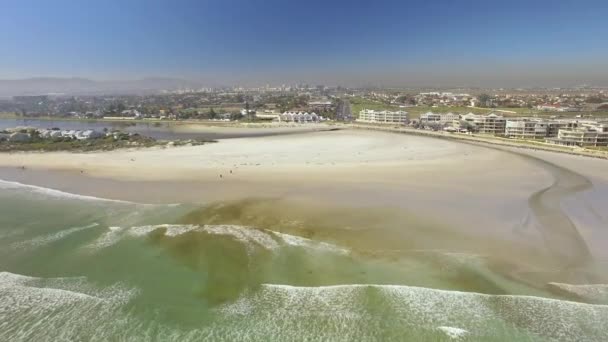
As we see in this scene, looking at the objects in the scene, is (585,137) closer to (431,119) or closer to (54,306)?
(431,119)

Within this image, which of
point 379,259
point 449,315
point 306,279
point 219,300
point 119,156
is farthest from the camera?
point 119,156

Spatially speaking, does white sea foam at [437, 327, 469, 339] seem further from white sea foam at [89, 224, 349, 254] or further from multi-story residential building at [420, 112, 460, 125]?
multi-story residential building at [420, 112, 460, 125]

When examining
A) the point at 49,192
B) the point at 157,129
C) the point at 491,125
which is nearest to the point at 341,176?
the point at 49,192

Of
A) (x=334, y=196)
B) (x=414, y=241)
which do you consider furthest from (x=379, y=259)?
(x=334, y=196)

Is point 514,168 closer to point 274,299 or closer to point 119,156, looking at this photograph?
point 274,299

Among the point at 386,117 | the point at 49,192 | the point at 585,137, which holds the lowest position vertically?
the point at 49,192

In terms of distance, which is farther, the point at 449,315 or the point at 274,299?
the point at 274,299

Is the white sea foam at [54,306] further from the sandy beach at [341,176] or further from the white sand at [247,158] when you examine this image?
the white sand at [247,158]
